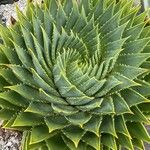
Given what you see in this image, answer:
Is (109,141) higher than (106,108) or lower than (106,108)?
lower

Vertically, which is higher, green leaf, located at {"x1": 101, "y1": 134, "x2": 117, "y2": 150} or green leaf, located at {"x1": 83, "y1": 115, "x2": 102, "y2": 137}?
green leaf, located at {"x1": 83, "y1": 115, "x2": 102, "y2": 137}

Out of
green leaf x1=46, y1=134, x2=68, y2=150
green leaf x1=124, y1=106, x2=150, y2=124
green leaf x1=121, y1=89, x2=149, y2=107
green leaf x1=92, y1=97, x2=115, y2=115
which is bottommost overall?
green leaf x1=46, y1=134, x2=68, y2=150

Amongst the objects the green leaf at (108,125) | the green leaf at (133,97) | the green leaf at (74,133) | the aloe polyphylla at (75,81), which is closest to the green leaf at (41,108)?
the aloe polyphylla at (75,81)

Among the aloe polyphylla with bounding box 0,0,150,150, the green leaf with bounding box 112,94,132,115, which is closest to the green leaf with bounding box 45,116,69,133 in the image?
the aloe polyphylla with bounding box 0,0,150,150

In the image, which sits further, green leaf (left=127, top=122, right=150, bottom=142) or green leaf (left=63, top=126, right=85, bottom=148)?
green leaf (left=127, top=122, right=150, bottom=142)

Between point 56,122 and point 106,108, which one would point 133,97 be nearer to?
point 106,108

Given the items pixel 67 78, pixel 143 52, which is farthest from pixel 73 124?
pixel 143 52

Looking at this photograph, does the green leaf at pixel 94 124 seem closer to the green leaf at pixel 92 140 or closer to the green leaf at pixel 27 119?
the green leaf at pixel 92 140

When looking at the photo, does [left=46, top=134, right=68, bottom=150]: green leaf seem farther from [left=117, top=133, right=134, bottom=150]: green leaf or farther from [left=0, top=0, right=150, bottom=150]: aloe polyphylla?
[left=117, top=133, right=134, bottom=150]: green leaf

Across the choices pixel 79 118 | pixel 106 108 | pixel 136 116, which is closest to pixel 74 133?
pixel 79 118
